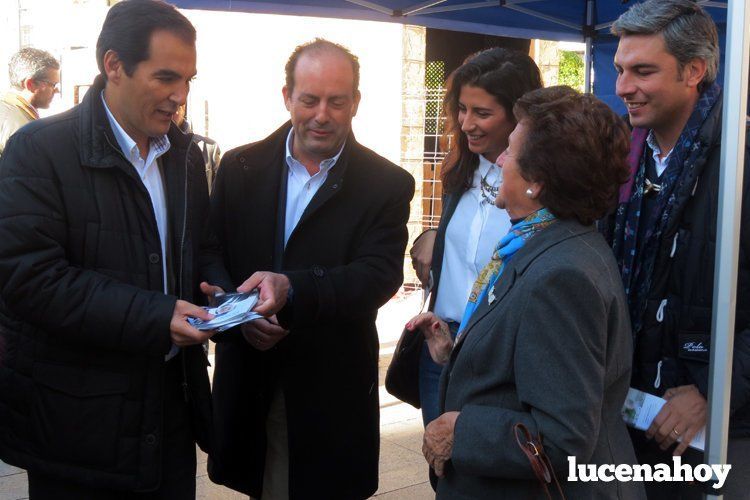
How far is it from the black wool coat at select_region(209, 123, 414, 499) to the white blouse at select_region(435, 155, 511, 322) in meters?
0.21

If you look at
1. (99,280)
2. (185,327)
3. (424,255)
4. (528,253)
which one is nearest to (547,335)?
(528,253)

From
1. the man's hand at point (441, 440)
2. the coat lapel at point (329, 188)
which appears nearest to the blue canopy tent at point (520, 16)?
the coat lapel at point (329, 188)

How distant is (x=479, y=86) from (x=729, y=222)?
112 cm

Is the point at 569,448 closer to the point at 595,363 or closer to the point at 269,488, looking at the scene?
the point at 595,363

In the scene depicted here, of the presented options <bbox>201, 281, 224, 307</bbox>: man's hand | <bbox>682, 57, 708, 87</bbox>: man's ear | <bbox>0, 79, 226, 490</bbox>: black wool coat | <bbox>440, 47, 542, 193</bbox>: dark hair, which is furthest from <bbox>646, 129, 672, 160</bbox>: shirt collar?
<bbox>0, 79, 226, 490</bbox>: black wool coat

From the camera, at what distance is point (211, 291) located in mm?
2635

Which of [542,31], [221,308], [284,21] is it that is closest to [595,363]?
[221,308]

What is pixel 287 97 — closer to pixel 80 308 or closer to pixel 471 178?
pixel 471 178

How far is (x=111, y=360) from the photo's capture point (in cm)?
232

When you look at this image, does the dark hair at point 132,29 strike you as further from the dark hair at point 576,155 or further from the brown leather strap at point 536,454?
the brown leather strap at point 536,454

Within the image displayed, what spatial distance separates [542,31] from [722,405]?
15.7ft

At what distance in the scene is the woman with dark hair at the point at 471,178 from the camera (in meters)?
2.99

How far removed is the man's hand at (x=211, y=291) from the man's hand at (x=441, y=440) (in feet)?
2.75

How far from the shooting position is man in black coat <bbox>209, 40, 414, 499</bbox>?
2902 mm
